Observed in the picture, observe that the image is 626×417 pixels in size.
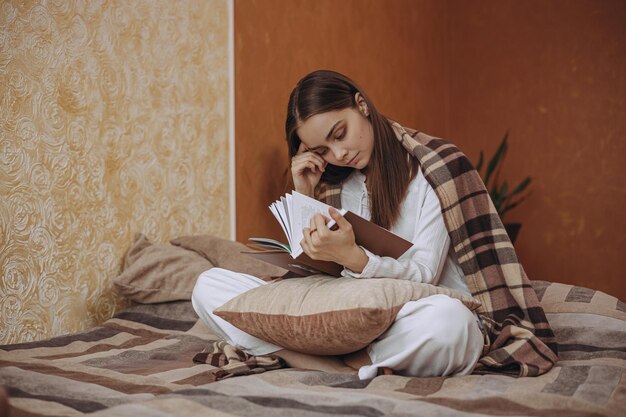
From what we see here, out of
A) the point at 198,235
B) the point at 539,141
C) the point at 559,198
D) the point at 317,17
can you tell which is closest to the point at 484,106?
the point at 539,141

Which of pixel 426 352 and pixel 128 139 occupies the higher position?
pixel 128 139

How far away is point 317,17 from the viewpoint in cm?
343

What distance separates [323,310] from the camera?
1574mm

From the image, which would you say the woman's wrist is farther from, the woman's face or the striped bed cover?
the woman's face

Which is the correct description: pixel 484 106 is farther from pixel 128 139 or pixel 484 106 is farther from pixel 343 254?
pixel 343 254

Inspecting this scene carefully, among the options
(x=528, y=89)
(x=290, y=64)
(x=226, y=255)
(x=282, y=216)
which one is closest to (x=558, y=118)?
(x=528, y=89)

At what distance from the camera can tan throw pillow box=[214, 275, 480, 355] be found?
1535mm

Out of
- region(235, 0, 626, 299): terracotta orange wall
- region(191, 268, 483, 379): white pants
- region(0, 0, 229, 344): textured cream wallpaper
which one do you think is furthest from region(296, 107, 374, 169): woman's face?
region(235, 0, 626, 299): terracotta orange wall

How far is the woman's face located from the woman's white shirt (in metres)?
0.13

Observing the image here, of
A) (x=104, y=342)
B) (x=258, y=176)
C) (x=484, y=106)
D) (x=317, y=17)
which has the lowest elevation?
(x=104, y=342)

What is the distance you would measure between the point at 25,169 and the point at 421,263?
1222 mm

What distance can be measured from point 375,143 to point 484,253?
0.43 metres

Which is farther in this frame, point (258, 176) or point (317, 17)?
point (317, 17)

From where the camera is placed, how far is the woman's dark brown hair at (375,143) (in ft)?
6.32
